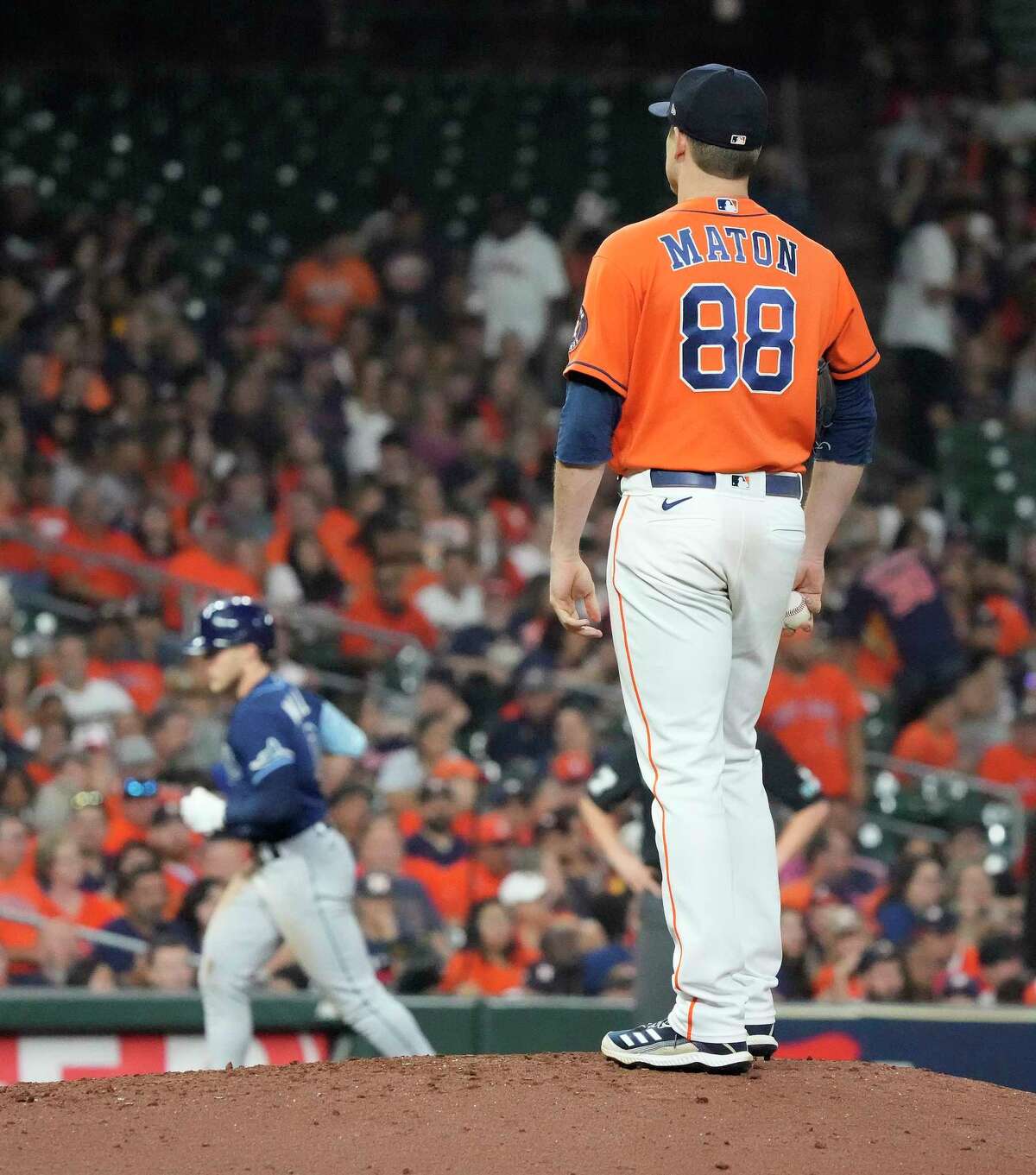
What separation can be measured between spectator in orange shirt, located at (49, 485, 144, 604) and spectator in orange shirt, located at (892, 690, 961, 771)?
428cm

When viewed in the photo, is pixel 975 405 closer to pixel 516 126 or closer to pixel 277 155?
A: pixel 516 126

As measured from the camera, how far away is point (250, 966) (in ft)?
22.2

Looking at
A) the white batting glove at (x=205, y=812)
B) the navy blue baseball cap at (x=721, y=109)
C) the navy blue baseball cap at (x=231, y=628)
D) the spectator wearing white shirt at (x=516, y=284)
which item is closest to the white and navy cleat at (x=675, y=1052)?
the navy blue baseball cap at (x=721, y=109)

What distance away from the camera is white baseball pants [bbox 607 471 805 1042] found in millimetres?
4070

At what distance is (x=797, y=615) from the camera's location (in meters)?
4.36

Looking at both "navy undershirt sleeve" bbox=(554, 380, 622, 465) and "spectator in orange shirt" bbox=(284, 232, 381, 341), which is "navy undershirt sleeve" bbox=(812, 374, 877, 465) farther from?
"spectator in orange shirt" bbox=(284, 232, 381, 341)

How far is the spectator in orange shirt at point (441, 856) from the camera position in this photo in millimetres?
8672

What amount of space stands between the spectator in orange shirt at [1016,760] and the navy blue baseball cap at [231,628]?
540cm

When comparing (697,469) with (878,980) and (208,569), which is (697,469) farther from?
(208,569)

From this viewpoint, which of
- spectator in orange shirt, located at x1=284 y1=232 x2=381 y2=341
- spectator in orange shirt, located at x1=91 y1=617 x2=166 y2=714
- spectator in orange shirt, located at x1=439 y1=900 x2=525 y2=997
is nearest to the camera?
spectator in orange shirt, located at x1=439 y1=900 x2=525 y2=997

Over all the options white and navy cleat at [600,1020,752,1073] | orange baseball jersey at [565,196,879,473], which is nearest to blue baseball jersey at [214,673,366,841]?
white and navy cleat at [600,1020,752,1073]

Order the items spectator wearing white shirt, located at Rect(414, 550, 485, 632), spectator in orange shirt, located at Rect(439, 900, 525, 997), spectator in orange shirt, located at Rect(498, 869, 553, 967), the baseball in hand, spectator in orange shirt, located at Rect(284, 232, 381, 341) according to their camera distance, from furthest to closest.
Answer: spectator in orange shirt, located at Rect(284, 232, 381, 341)
spectator wearing white shirt, located at Rect(414, 550, 485, 632)
spectator in orange shirt, located at Rect(498, 869, 553, 967)
spectator in orange shirt, located at Rect(439, 900, 525, 997)
the baseball in hand

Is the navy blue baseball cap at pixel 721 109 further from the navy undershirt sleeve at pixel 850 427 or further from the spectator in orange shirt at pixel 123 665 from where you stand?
the spectator in orange shirt at pixel 123 665

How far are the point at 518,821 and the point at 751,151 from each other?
5.37 meters
